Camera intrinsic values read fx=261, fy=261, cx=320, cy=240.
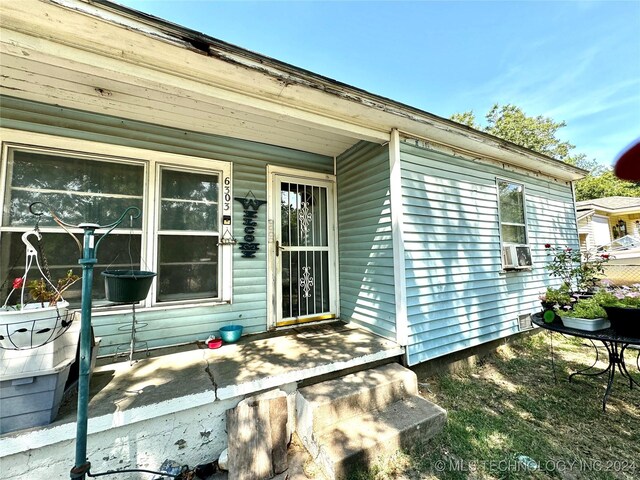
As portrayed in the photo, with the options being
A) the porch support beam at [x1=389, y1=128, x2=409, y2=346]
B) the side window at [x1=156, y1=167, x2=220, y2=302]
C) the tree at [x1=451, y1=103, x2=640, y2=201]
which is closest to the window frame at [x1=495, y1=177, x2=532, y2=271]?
the porch support beam at [x1=389, y1=128, x2=409, y2=346]

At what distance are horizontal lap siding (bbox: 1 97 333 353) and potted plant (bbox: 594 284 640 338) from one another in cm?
339

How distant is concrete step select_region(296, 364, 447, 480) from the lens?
1.80 metres

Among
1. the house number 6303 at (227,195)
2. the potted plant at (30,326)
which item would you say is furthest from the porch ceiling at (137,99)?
the potted plant at (30,326)

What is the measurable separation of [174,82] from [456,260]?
354 cm

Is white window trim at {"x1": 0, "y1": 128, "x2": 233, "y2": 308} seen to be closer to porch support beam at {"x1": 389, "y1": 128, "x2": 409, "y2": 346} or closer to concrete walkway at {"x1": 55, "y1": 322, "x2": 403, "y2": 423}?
concrete walkway at {"x1": 55, "y1": 322, "x2": 403, "y2": 423}

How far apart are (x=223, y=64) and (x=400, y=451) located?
10.4 ft

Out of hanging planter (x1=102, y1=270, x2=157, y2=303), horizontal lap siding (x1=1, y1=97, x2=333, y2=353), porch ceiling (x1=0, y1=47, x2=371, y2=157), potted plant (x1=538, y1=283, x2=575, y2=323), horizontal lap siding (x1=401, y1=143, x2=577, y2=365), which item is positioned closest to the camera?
hanging planter (x1=102, y1=270, x2=157, y2=303)

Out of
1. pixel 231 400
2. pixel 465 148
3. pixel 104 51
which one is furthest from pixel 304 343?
pixel 465 148

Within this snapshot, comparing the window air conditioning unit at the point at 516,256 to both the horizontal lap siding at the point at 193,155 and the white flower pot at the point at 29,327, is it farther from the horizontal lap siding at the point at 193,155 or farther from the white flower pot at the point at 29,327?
the white flower pot at the point at 29,327

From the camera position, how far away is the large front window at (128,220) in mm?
2393

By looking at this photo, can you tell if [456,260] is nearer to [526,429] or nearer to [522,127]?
[526,429]

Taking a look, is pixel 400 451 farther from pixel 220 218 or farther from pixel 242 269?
pixel 220 218

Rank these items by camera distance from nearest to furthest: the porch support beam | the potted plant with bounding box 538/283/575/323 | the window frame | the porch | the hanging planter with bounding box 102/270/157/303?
the porch < the hanging planter with bounding box 102/270/157/303 < the potted plant with bounding box 538/283/575/323 < the porch support beam < the window frame

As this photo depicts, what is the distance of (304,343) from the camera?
284 cm
